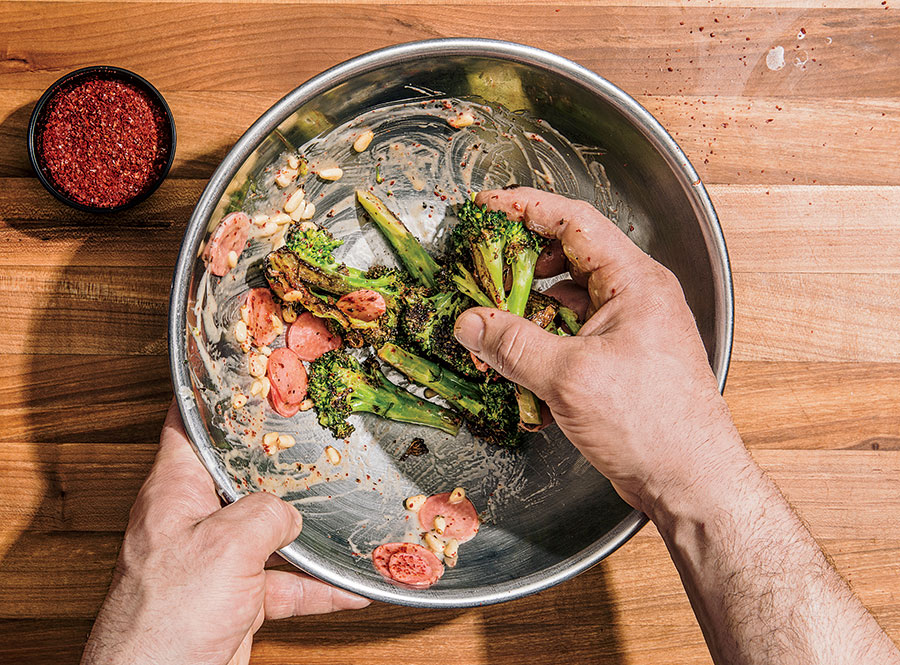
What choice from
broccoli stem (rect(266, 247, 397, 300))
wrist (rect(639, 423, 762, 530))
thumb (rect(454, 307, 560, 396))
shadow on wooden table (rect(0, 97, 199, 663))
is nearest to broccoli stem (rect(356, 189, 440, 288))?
broccoli stem (rect(266, 247, 397, 300))

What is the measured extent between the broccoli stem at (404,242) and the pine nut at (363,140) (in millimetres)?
119

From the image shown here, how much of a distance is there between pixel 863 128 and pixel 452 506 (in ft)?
5.07

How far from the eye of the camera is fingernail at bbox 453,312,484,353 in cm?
144

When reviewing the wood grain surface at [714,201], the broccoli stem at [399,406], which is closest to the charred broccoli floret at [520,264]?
the broccoli stem at [399,406]

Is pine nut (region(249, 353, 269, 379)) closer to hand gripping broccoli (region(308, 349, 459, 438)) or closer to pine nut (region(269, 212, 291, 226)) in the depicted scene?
hand gripping broccoli (region(308, 349, 459, 438))

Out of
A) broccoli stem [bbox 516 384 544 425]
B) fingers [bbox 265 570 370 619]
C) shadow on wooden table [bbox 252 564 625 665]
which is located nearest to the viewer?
broccoli stem [bbox 516 384 544 425]

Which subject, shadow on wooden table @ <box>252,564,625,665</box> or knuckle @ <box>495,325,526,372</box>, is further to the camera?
shadow on wooden table @ <box>252,564,625,665</box>

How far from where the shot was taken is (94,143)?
1.62m

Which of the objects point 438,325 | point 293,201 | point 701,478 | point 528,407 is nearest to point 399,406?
point 438,325

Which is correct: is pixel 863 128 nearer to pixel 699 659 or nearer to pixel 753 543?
pixel 753 543

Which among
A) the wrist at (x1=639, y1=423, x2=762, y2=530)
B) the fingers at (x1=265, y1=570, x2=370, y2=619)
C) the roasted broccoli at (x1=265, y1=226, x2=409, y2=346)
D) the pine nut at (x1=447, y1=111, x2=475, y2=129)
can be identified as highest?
the pine nut at (x1=447, y1=111, x2=475, y2=129)

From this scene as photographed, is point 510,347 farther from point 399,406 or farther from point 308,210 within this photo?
point 308,210

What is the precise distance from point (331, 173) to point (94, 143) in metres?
0.59

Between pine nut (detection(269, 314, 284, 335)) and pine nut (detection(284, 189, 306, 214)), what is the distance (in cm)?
27
